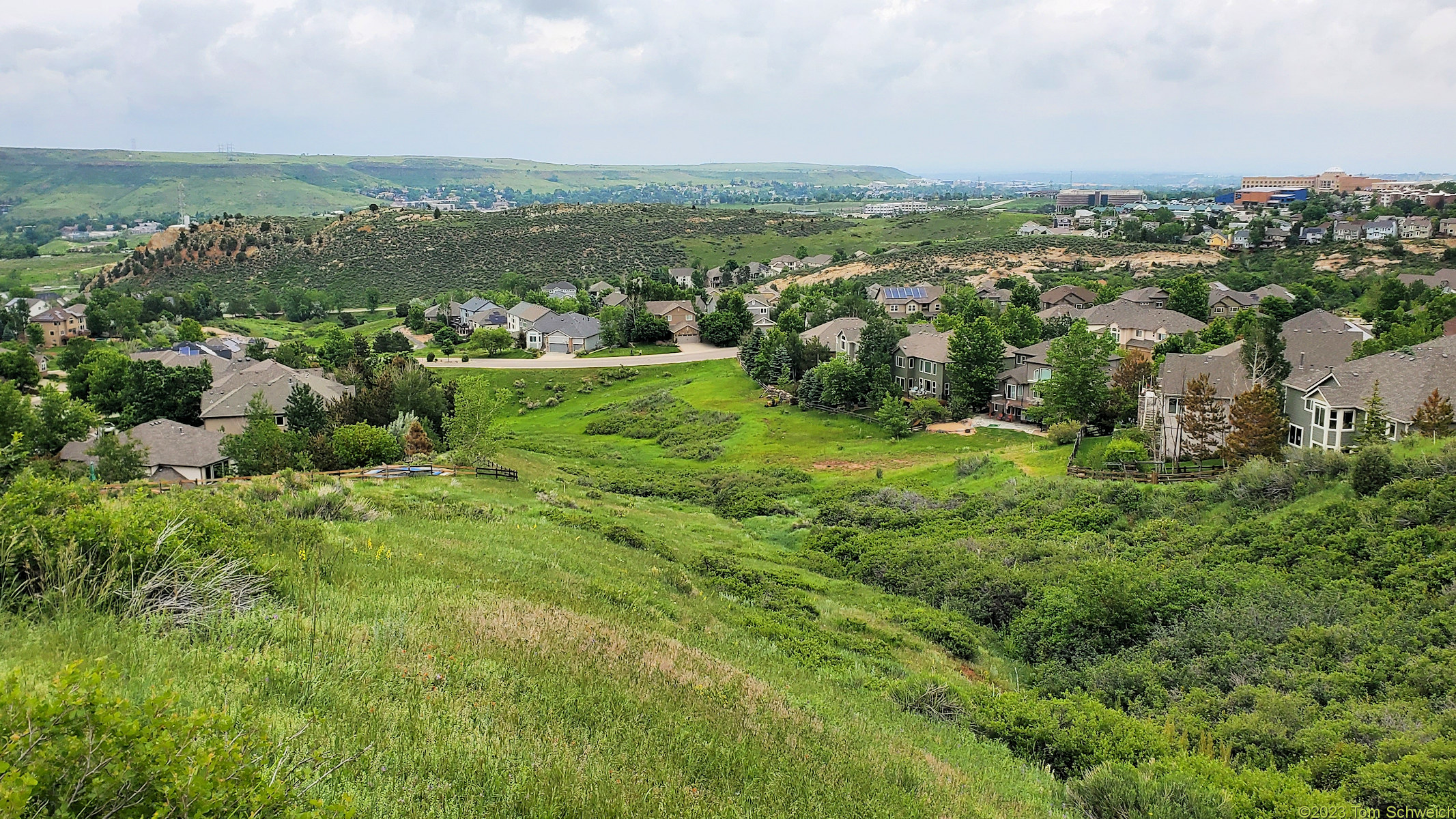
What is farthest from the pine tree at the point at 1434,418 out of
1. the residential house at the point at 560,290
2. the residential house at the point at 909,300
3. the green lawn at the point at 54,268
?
the green lawn at the point at 54,268

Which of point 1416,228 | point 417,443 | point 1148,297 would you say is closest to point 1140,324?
point 1148,297

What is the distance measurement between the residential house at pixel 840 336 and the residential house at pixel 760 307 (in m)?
16.0

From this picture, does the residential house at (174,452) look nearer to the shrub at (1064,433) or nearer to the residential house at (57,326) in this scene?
the shrub at (1064,433)

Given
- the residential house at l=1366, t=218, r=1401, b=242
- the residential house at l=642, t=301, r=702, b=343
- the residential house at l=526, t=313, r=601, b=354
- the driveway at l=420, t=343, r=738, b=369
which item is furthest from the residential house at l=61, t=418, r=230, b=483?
the residential house at l=1366, t=218, r=1401, b=242

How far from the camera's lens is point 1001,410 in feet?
172

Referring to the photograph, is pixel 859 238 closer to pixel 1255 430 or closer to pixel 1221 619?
pixel 1255 430

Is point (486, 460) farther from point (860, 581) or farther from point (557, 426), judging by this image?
point (557, 426)

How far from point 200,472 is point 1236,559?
4170 cm

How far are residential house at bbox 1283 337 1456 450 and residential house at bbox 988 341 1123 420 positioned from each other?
15.1m

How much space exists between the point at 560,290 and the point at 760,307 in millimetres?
30239

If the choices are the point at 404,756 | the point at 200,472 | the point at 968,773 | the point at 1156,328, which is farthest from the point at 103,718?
the point at 1156,328

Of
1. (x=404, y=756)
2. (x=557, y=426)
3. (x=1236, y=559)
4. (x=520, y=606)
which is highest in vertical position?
(x=404, y=756)

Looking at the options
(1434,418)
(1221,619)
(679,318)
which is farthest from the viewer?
(679,318)

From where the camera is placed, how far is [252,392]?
50.6m
